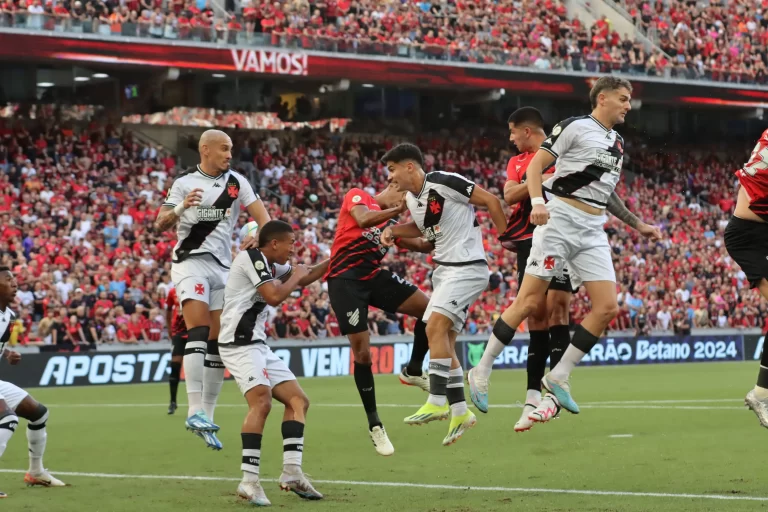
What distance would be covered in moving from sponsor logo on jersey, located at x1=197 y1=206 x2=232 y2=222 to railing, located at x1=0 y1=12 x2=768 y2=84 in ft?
65.4

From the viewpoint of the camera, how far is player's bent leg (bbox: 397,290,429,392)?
11523mm

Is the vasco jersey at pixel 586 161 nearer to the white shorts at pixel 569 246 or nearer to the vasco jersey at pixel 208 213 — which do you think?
the white shorts at pixel 569 246

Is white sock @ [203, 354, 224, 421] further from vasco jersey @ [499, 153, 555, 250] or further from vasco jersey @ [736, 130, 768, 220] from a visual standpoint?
vasco jersey @ [736, 130, 768, 220]

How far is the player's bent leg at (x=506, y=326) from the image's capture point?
10.2 m

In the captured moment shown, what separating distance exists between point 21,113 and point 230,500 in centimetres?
2489

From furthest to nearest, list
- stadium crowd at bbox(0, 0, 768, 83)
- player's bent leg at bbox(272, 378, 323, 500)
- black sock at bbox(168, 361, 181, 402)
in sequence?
stadium crowd at bbox(0, 0, 768, 83) < black sock at bbox(168, 361, 181, 402) < player's bent leg at bbox(272, 378, 323, 500)

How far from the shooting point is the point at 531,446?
12.2 metres

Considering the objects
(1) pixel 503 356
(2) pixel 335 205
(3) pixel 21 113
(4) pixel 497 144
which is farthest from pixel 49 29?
(4) pixel 497 144

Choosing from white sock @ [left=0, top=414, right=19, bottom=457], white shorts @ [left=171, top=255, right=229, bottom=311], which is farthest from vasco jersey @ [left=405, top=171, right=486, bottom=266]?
white sock @ [left=0, top=414, right=19, bottom=457]

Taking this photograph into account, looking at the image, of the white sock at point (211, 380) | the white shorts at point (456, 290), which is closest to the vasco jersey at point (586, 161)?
the white shorts at point (456, 290)

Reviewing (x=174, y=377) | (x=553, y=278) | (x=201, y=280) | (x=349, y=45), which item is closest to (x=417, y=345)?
(x=553, y=278)

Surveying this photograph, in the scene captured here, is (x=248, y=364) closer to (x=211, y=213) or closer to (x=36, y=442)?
(x=36, y=442)

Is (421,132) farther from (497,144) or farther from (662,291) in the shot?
(662,291)

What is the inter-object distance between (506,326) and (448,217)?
112 cm
